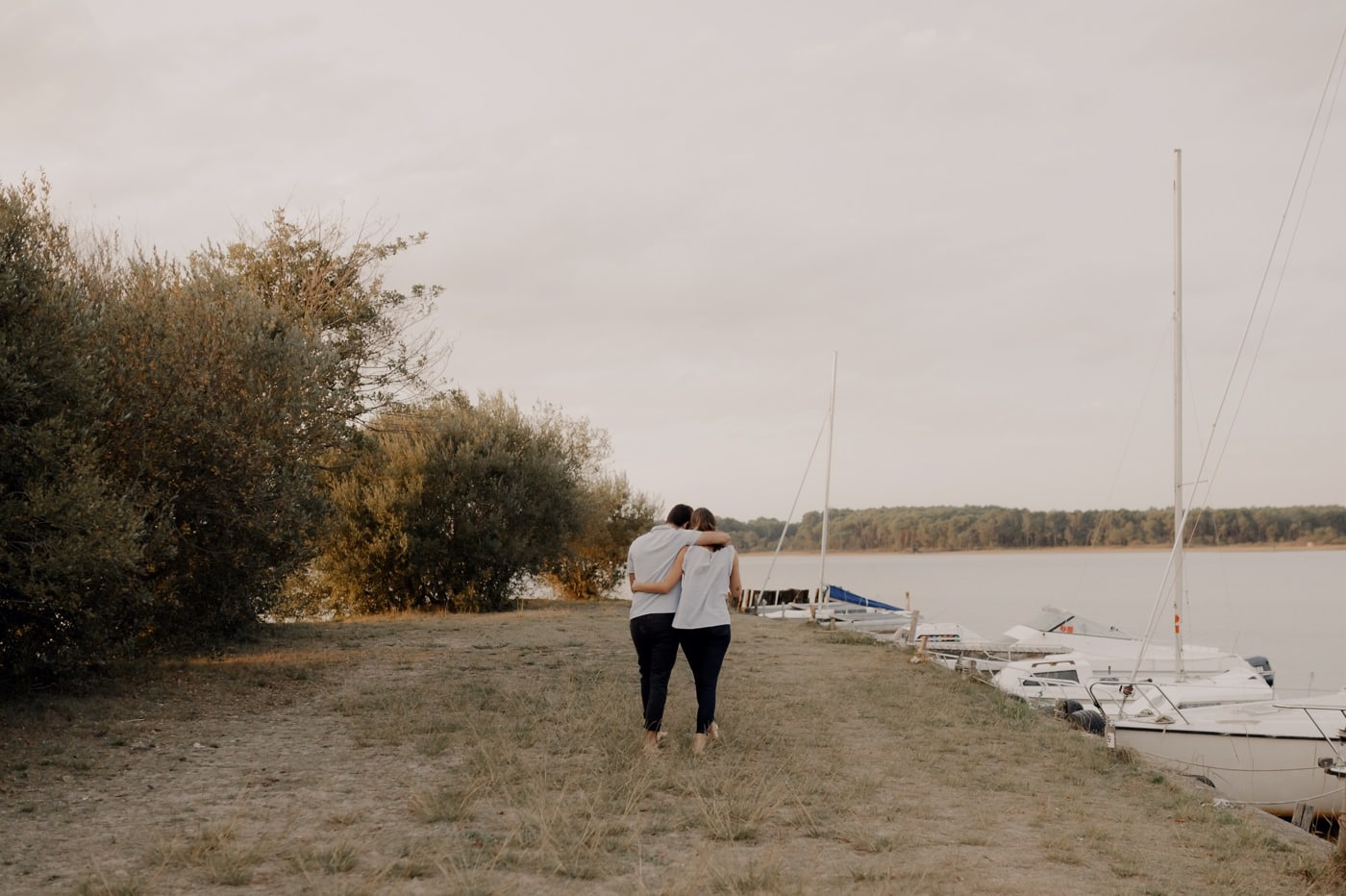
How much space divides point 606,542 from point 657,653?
95.5ft

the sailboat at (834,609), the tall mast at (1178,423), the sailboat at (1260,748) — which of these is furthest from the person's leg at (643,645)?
the sailboat at (834,609)

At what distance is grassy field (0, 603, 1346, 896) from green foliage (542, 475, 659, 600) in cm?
2388

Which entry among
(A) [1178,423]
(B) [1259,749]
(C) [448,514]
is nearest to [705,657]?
(B) [1259,749]

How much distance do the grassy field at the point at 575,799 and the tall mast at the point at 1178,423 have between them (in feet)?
23.8

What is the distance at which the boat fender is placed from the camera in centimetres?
1356

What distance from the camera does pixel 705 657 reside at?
871cm

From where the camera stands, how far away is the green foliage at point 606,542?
37.1 metres

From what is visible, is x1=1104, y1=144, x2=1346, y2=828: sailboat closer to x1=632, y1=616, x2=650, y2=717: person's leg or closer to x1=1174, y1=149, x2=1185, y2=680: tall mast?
x1=1174, y1=149, x2=1185, y2=680: tall mast

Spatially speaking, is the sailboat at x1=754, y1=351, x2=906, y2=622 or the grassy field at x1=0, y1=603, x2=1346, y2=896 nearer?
the grassy field at x1=0, y1=603, x2=1346, y2=896

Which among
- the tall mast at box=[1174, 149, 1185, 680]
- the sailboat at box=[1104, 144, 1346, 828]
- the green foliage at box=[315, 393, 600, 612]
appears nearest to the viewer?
the sailboat at box=[1104, 144, 1346, 828]

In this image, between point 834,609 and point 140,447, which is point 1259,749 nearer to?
point 140,447

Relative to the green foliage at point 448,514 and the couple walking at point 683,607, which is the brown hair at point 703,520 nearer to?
the couple walking at point 683,607

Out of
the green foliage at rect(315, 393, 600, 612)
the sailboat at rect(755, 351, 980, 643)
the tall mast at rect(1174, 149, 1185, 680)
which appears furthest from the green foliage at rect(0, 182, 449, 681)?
the sailboat at rect(755, 351, 980, 643)

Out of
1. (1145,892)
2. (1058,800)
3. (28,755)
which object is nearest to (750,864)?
(1145,892)
